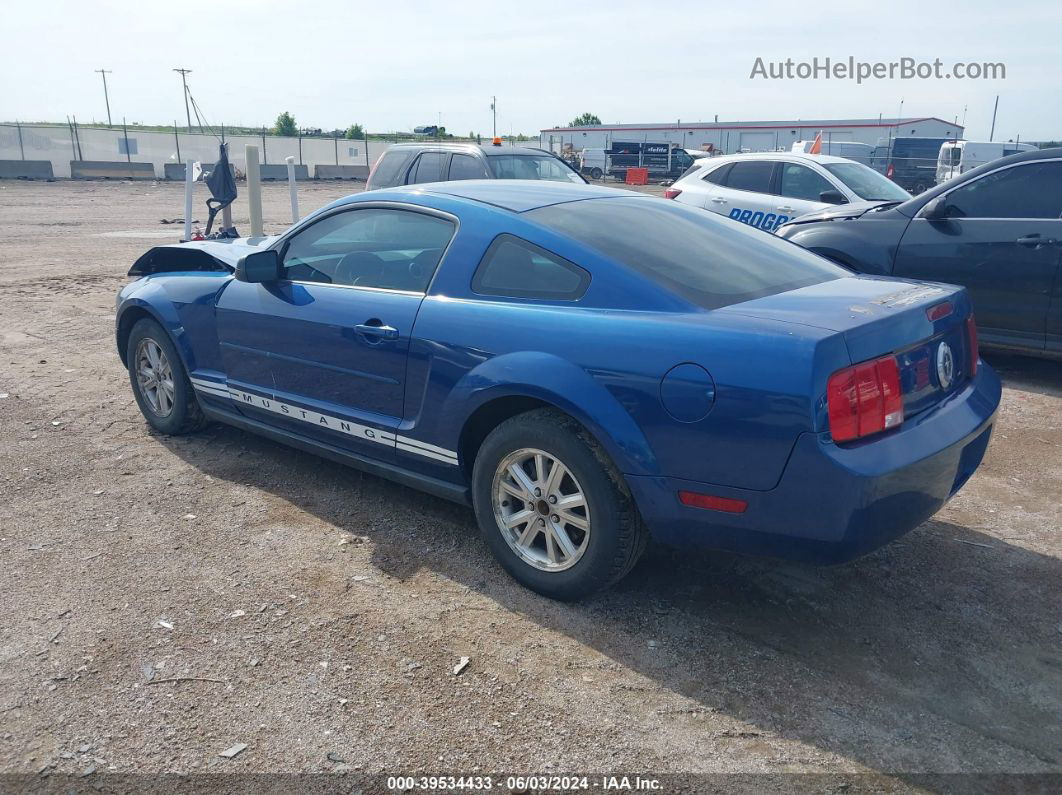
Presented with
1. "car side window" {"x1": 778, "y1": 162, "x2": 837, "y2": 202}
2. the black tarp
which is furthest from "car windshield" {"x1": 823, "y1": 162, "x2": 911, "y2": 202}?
the black tarp

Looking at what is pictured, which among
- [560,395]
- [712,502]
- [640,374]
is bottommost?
[712,502]

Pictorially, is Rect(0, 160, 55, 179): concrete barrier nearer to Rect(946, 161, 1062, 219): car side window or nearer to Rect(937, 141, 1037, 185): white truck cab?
Rect(937, 141, 1037, 185): white truck cab

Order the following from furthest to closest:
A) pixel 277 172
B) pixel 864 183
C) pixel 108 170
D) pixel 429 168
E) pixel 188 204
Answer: pixel 277 172 → pixel 108 170 → pixel 188 204 → pixel 429 168 → pixel 864 183

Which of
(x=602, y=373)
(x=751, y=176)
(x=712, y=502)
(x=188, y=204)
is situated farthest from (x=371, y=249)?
(x=188, y=204)

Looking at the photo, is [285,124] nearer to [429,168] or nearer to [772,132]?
[772,132]

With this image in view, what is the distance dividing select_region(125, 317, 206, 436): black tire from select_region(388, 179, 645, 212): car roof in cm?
179

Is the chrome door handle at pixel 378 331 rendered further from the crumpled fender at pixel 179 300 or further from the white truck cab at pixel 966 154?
the white truck cab at pixel 966 154

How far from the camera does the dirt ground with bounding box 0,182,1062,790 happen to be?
263 centimetres

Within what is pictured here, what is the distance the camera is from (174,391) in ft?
17.0

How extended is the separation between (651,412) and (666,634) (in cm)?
85

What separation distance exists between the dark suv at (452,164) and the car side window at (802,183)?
2.41 meters

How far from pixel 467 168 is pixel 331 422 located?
23.2 feet

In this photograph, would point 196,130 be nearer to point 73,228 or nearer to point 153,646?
point 73,228

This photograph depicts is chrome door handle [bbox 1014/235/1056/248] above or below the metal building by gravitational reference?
below
